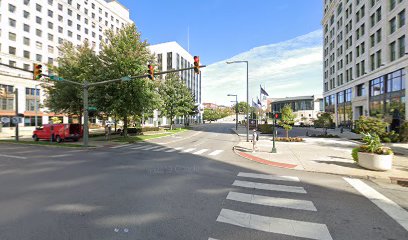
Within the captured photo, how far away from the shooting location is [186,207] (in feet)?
17.7

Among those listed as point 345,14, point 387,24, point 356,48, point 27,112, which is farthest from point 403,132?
point 27,112

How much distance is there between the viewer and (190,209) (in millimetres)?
5266

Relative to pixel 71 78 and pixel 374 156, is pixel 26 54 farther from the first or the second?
pixel 374 156

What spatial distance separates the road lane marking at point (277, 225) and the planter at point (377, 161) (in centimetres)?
718

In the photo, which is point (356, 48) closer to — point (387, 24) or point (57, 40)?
point (387, 24)

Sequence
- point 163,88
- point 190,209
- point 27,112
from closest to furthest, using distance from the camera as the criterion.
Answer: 1. point 190,209
2. point 163,88
3. point 27,112

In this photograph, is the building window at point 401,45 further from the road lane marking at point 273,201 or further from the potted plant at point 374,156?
the road lane marking at point 273,201

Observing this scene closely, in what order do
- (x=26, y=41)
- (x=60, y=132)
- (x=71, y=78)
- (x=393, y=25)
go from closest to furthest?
(x=60, y=132) < (x=71, y=78) < (x=393, y=25) < (x=26, y=41)

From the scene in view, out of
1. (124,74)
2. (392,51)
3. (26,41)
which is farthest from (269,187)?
(26,41)

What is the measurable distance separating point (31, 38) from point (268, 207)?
62.3m

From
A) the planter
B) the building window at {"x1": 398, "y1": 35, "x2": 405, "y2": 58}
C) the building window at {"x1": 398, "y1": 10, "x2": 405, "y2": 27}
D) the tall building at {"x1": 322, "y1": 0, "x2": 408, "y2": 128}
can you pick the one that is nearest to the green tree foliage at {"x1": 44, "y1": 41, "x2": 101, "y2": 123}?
the planter

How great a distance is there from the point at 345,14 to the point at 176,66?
56.4 metres

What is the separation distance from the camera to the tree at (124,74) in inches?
840

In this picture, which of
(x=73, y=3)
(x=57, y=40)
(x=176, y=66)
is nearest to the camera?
(x=57, y=40)
